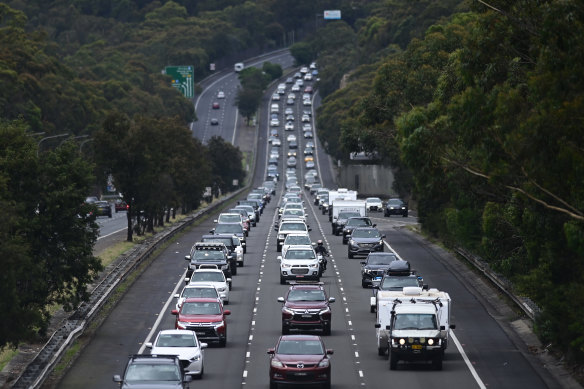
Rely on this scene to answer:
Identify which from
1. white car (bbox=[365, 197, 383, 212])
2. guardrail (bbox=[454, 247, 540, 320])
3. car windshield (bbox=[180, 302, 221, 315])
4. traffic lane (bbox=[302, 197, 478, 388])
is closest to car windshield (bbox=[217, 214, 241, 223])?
guardrail (bbox=[454, 247, 540, 320])

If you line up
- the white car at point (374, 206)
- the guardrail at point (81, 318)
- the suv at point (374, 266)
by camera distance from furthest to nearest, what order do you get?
1. the white car at point (374, 206)
2. the suv at point (374, 266)
3. the guardrail at point (81, 318)

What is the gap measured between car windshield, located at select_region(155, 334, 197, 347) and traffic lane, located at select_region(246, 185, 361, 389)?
1.82m

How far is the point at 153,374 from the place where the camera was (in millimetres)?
24969

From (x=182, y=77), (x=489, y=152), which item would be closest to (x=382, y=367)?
(x=489, y=152)

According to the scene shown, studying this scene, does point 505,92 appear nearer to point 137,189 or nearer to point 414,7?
point 137,189

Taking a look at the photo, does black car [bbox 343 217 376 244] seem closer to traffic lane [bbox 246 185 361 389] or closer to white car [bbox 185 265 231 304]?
traffic lane [bbox 246 185 361 389]

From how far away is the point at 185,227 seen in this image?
84.0 m

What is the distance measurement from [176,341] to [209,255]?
21151 mm

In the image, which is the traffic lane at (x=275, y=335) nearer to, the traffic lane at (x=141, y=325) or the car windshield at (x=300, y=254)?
the traffic lane at (x=141, y=325)

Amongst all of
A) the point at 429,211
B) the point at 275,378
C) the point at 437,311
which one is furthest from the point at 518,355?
the point at 429,211

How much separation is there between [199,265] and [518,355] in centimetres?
1926

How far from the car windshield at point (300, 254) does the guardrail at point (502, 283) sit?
25.7 ft

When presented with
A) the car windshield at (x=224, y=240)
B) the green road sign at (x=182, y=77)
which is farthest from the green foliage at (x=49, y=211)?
the green road sign at (x=182, y=77)

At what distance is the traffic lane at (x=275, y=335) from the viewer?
101 feet
